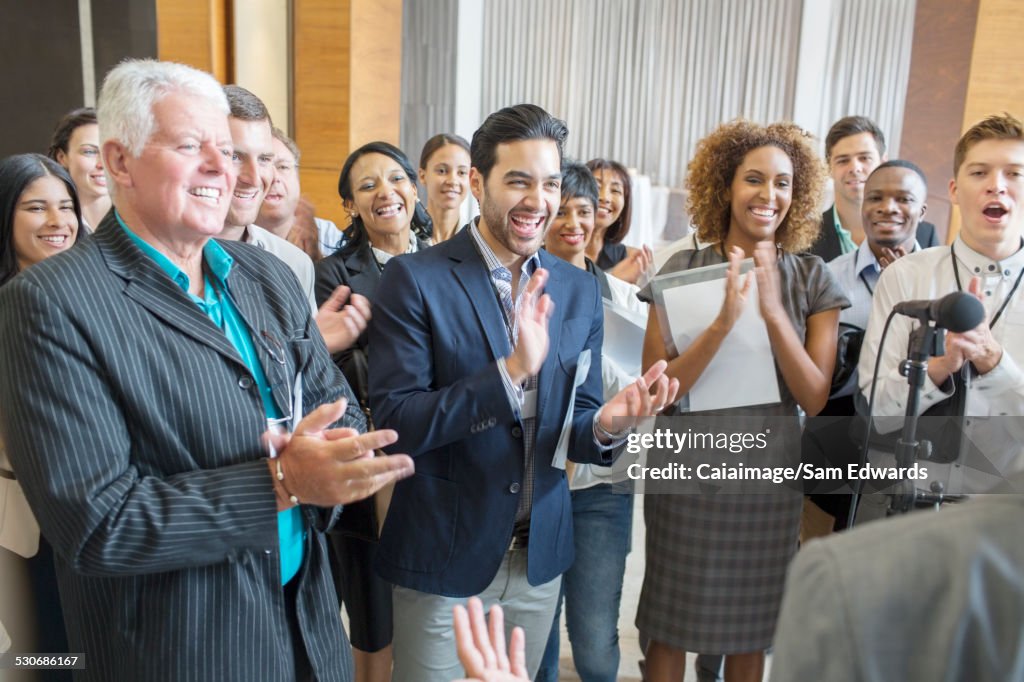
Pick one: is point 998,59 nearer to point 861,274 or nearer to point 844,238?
point 844,238

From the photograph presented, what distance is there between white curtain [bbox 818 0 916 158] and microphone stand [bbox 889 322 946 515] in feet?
28.9

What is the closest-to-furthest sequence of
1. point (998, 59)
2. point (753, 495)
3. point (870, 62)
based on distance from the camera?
point (753, 495) → point (998, 59) → point (870, 62)

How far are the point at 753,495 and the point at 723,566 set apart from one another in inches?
8.3

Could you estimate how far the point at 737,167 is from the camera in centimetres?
220

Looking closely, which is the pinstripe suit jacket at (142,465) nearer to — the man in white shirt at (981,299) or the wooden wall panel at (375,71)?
the man in white shirt at (981,299)

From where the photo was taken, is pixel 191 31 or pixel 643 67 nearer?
pixel 191 31

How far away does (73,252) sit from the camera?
121 centimetres

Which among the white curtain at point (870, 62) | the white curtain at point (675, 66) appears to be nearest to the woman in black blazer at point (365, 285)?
the white curtain at point (675, 66)

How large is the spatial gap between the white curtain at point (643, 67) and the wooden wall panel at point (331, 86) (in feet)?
16.2

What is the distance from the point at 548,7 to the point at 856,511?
9.51m

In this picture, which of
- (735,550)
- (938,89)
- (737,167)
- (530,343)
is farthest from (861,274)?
(938,89)

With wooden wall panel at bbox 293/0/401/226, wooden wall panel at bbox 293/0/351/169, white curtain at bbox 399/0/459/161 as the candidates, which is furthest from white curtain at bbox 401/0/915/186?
wooden wall panel at bbox 293/0/351/169

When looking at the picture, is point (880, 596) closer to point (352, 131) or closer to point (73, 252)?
point (73, 252)

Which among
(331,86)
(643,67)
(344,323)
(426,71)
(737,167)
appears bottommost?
(344,323)
